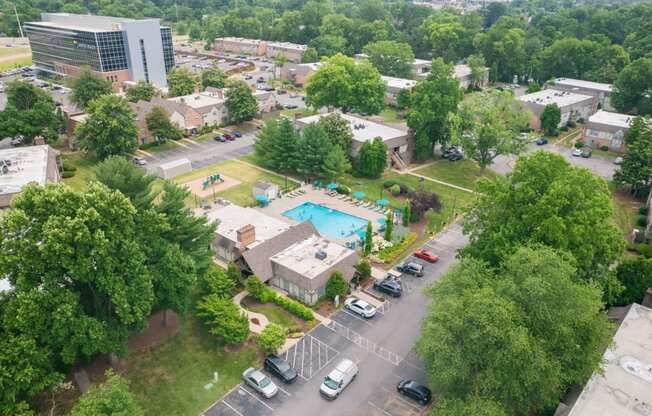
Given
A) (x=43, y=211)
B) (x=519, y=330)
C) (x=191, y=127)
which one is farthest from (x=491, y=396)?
(x=191, y=127)

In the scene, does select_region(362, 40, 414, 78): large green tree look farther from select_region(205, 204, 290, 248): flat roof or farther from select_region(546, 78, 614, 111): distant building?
select_region(205, 204, 290, 248): flat roof

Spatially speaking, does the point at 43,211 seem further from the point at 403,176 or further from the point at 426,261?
the point at 403,176

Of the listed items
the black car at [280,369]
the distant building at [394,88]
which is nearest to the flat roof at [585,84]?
the distant building at [394,88]

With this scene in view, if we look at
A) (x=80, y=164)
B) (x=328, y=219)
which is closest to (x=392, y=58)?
(x=328, y=219)

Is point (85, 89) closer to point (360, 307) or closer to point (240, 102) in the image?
point (240, 102)

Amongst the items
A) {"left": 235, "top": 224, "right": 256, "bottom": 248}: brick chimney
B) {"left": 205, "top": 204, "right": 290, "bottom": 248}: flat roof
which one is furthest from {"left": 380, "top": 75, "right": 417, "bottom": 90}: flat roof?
{"left": 235, "top": 224, "right": 256, "bottom": 248}: brick chimney
